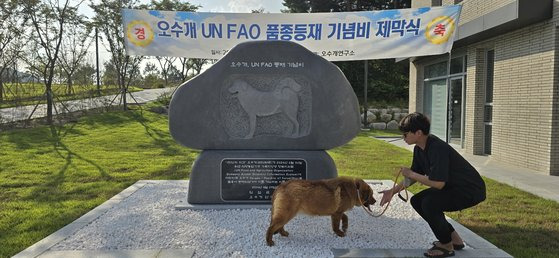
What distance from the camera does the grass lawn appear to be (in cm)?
431

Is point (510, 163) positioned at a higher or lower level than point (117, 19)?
lower

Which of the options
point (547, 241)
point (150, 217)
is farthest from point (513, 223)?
point (150, 217)

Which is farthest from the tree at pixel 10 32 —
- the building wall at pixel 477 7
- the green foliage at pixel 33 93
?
the building wall at pixel 477 7

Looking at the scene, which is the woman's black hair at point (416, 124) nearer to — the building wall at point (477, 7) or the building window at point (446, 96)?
the building wall at point (477, 7)

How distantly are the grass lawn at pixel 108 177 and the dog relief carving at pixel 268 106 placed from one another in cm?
229

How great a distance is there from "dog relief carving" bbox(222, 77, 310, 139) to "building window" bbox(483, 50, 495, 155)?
23.8ft

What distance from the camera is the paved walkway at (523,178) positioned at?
20.5ft

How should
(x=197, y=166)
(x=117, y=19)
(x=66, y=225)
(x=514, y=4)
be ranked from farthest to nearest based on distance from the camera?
(x=117, y=19), (x=514, y=4), (x=197, y=166), (x=66, y=225)

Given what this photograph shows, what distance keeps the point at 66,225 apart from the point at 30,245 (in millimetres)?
581

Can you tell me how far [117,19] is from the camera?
68.5ft

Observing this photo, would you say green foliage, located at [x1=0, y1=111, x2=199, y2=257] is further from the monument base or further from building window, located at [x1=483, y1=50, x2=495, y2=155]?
building window, located at [x1=483, y1=50, x2=495, y2=155]

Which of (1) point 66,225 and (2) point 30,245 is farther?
(1) point 66,225

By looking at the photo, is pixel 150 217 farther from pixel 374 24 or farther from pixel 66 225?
pixel 374 24

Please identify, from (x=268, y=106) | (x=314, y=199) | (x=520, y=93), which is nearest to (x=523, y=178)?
(x=520, y=93)
